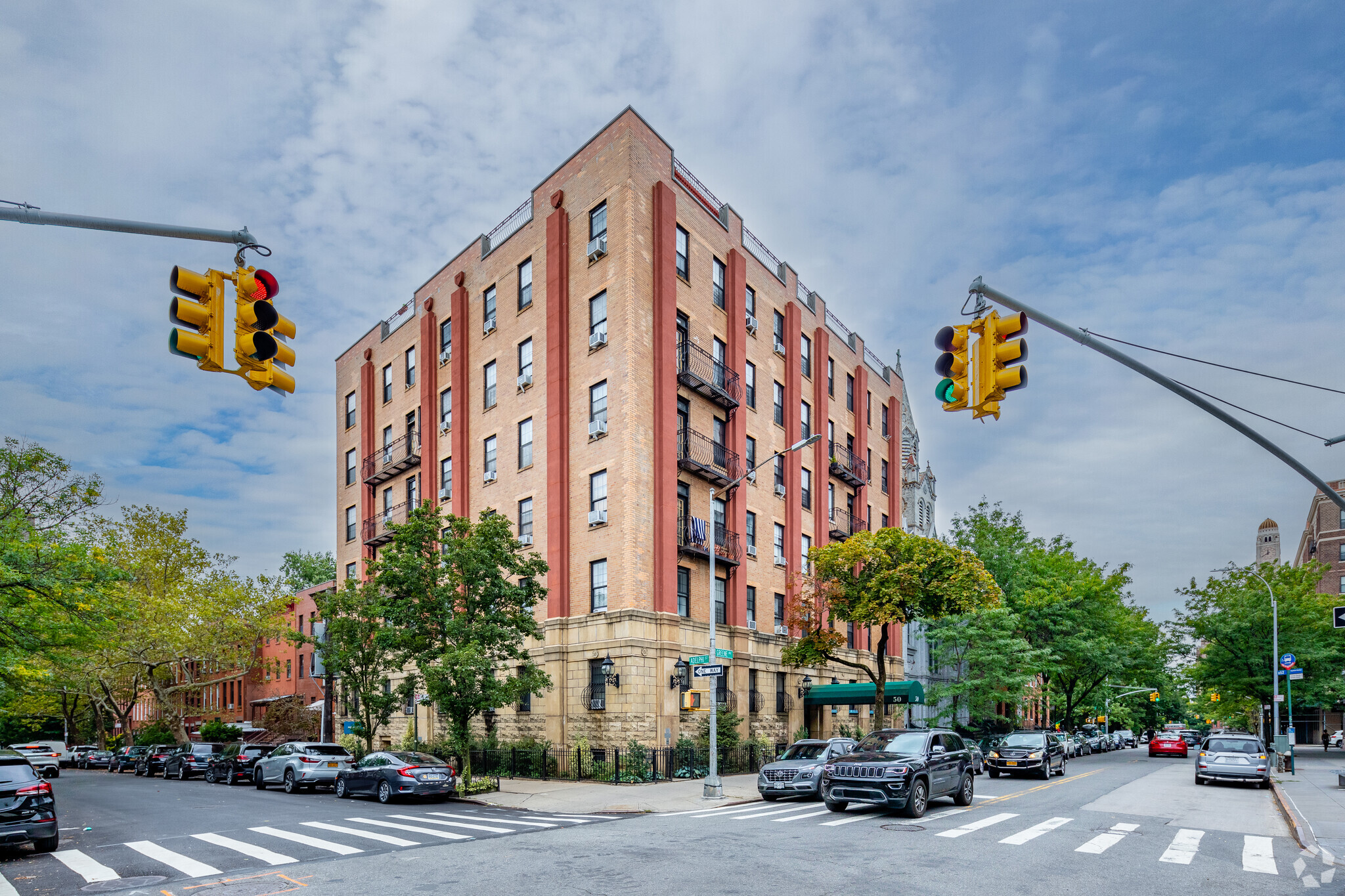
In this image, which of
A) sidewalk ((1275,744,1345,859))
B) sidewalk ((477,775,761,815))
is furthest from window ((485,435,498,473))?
sidewalk ((1275,744,1345,859))

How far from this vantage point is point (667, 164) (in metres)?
33.9

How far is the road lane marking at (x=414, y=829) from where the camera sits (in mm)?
16016

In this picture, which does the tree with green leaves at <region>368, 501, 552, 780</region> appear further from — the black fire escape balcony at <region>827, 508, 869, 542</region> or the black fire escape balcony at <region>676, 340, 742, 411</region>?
the black fire escape balcony at <region>827, 508, 869, 542</region>

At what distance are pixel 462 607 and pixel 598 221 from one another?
1480 centimetres

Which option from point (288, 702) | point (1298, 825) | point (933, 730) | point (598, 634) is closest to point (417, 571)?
point (598, 634)

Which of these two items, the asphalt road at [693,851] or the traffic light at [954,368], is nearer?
the traffic light at [954,368]

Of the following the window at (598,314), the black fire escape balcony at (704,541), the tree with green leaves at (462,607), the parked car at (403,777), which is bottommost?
the parked car at (403,777)

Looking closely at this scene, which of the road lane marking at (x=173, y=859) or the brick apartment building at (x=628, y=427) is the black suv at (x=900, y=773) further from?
the road lane marking at (x=173, y=859)

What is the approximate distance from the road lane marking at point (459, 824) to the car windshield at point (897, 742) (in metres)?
7.57

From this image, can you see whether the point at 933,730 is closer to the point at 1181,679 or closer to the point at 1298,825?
the point at 1298,825

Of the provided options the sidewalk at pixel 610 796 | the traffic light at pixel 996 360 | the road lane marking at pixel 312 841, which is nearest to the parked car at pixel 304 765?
the sidewalk at pixel 610 796

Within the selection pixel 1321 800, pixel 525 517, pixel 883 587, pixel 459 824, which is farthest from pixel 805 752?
pixel 525 517

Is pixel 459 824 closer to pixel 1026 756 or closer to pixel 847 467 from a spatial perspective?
pixel 1026 756

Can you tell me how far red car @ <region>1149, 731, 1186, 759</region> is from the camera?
53.9m
